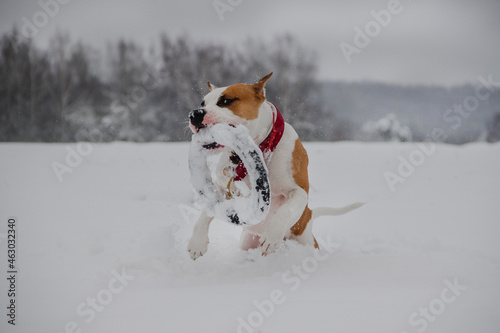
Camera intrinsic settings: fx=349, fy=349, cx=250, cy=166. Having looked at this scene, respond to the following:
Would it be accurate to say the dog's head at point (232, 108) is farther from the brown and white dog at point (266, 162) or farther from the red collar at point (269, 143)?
the red collar at point (269, 143)

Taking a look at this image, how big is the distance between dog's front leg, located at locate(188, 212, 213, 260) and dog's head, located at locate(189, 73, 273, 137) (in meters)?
0.73

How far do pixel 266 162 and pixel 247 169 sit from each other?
33 cm

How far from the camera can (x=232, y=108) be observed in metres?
2.46

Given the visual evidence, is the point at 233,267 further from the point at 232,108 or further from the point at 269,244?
the point at 232,108

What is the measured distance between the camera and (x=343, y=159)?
27.2 ft

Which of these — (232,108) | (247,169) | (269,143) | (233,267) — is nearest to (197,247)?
(233,267)

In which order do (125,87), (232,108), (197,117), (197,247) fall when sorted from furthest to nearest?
1. (125,87)
2. (197,247)
3. (232,108)
4. (197,117)

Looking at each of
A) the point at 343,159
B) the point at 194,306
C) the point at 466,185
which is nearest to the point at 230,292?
the point at 194,306

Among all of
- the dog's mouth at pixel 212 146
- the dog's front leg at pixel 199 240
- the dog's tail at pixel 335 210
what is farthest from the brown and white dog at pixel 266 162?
the dog's tail at pixel 335 210

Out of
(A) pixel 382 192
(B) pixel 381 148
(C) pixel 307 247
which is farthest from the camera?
(B) pixel 381 148

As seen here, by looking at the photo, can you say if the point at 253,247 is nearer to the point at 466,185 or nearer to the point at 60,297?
the point at 60,297

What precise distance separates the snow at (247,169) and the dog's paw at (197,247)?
8.8 inches

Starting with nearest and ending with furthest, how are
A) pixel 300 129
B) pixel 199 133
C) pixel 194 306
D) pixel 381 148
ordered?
pixel 194 306, pixel 199 133, pixel 381 148, pixel 300 129

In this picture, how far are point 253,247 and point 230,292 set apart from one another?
3.01 feet
